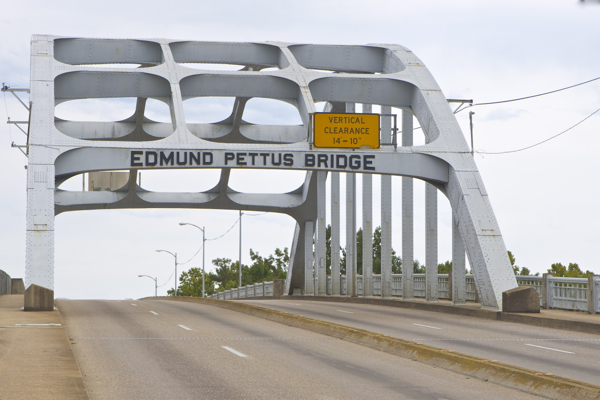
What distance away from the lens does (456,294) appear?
2700 centimetres

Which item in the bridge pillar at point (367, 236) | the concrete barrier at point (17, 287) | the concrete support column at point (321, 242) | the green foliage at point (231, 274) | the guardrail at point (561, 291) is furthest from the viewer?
the green foliage at point (231, 274)

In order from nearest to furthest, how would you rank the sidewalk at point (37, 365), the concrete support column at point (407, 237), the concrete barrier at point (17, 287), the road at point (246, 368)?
1. the sidewalk at point (37, 365)
2. the road at point (246, 368)
3. the concrete support column at point (407, 237)
4. the concrete barrier at point (17, 287)

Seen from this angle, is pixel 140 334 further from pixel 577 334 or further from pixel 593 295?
pixel 593 295

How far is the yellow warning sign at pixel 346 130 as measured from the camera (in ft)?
86.2

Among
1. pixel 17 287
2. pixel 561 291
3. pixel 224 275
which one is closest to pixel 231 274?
pixel 224 275

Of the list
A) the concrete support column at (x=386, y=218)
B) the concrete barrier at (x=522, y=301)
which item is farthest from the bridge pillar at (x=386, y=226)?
the concrete barrier at (x=522, y=301)

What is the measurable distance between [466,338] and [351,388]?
312 inches

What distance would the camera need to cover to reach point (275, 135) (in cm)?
4291

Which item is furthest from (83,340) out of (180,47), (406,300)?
(180,47)

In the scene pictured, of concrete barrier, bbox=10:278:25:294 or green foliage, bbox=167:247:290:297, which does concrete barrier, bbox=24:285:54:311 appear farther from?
green foliage, bbox=167:247:290:297

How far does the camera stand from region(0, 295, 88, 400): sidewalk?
893 centimetres

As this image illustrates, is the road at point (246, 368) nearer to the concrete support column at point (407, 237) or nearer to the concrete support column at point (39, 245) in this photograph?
the concrete support column at point (39, 245)

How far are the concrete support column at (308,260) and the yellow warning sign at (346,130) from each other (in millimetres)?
20524

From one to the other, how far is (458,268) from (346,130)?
6452 mm
